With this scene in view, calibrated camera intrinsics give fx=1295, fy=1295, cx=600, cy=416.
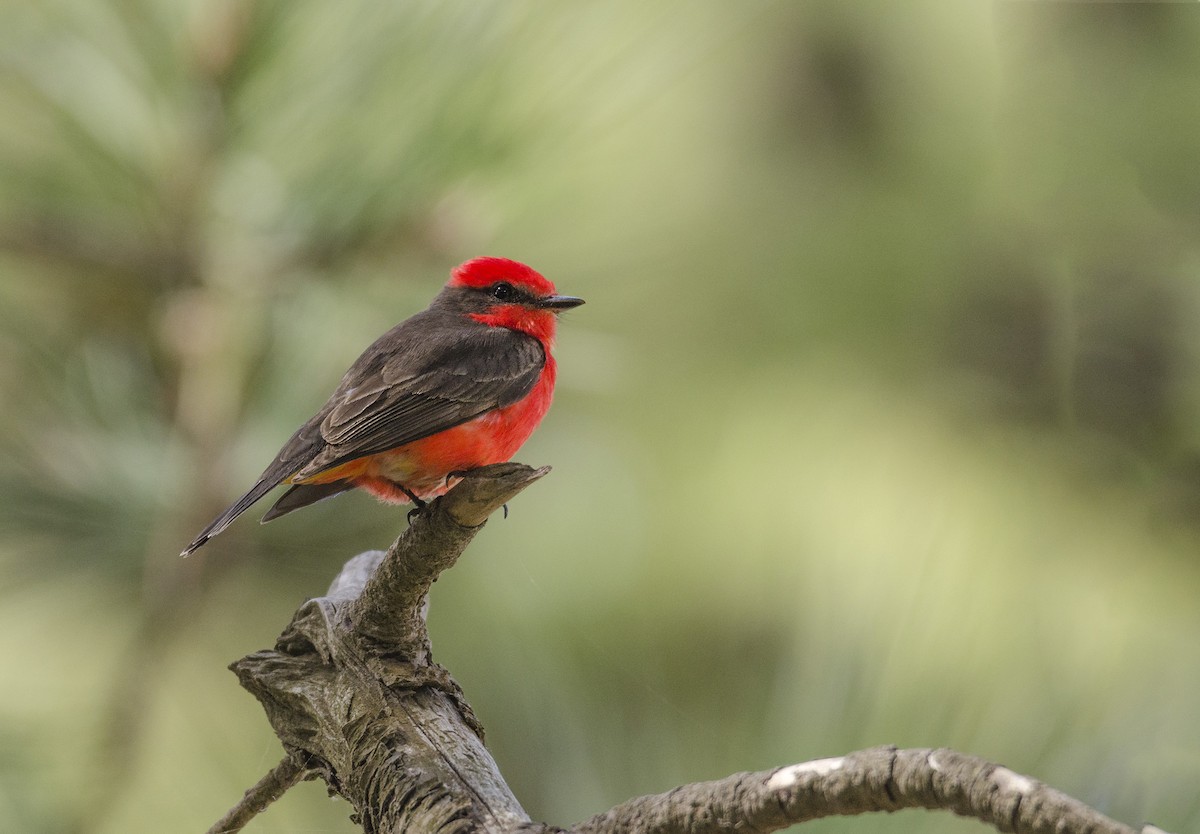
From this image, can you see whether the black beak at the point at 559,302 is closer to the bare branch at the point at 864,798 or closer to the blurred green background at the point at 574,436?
the blurred green background at the point at 574,436

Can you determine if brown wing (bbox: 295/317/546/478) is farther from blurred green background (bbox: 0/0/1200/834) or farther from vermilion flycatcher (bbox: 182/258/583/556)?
blurred green background (bbox: 0/0/1200/834)

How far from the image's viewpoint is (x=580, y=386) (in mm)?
3924

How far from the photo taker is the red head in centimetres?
371

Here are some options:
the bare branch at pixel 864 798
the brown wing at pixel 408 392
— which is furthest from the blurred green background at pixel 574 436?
the bare branch at pixel 864 798

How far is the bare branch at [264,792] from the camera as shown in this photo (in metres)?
2.43

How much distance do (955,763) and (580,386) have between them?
2616 millimetres

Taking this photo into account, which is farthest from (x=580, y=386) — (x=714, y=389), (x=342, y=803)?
(x=342, y=803)

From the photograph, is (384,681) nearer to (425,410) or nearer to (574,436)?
(425,410)

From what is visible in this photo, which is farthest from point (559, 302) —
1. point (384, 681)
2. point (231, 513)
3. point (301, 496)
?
point (384, 681)

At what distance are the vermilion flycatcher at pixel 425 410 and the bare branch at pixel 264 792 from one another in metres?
0.66

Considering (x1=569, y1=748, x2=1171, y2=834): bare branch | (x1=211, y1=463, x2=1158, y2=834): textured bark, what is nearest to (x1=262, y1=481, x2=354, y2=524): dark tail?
(x1=211, y1=463, x2=1158, y2=834): textured bark

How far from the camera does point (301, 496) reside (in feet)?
10.3

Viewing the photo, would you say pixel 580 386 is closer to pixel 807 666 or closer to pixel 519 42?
pixel 519 42

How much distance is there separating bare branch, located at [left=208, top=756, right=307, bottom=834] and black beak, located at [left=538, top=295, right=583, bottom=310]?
5.37 feet
